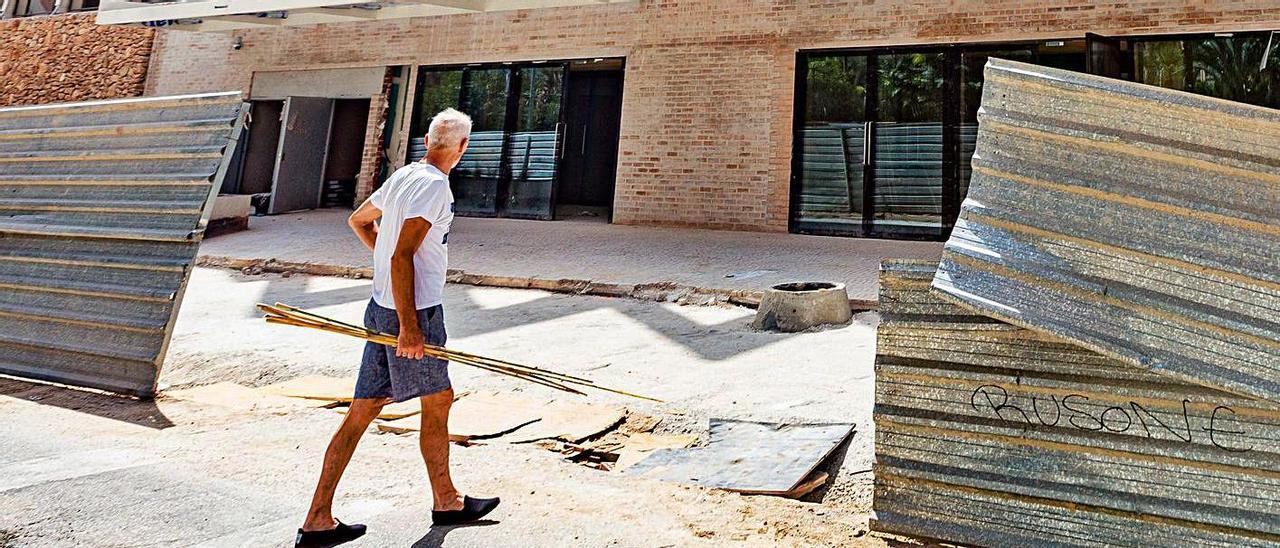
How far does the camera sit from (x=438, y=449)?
310 centimetres

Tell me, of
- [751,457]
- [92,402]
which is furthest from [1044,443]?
[92,402]

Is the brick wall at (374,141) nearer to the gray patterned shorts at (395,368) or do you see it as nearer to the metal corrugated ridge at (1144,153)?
the gray patterned shorts at (395,368)

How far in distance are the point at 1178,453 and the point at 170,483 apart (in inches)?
138

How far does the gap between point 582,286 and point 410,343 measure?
5064 millimetres

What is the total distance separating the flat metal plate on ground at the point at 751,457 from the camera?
347 cm

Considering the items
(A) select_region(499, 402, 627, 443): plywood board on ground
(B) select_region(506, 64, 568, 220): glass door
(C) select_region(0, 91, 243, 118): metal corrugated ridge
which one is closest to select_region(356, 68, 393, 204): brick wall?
(B) select_region(506, 64, 568, 220): glass door

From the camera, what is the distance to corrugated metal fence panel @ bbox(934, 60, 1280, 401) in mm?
2287

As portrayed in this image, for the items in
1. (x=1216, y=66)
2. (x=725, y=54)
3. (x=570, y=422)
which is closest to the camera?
(x=570, y=422)

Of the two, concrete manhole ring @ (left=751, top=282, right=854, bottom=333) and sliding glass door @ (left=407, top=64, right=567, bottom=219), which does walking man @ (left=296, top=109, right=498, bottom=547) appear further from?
sliding glass door @ (left=407, top=64, right=567, bottom=219)

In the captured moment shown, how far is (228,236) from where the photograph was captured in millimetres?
12219

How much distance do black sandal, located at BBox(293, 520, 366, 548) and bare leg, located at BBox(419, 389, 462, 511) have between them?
0.32 meters

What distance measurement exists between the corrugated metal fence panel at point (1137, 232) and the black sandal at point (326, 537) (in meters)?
2.04

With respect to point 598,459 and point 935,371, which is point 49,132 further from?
point 935,371

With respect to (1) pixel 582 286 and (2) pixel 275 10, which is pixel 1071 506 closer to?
(1) pixel 582 286
